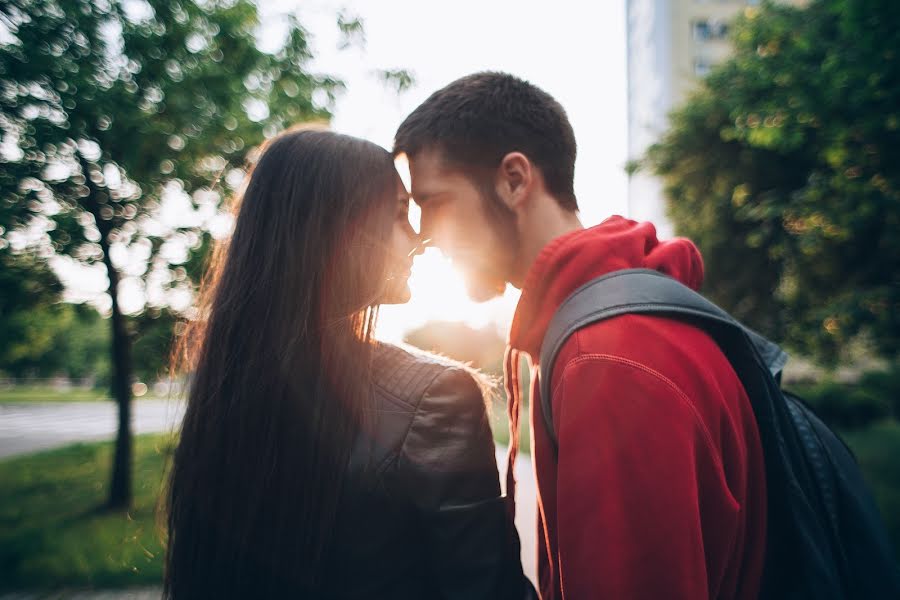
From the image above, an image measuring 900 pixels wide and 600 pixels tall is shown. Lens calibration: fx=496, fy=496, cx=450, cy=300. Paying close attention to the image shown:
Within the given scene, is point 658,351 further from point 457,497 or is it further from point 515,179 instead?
point 515,179

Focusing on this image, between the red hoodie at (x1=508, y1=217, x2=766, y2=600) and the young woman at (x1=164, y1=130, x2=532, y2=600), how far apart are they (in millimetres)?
325

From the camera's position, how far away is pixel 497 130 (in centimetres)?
175

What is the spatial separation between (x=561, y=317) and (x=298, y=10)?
7.14 m

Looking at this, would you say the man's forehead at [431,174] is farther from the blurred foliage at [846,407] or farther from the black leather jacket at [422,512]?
the blurred foliage at [846,407]

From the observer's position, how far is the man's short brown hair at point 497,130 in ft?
5.73

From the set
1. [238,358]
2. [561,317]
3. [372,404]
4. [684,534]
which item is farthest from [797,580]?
[238,358]

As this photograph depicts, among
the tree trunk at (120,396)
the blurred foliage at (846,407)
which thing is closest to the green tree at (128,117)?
the tree trunk at (120,396)

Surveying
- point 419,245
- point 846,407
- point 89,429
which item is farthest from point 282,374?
point 89,429

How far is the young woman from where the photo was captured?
4.02 feet

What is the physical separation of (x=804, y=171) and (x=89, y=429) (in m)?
22.3

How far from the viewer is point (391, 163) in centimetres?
157

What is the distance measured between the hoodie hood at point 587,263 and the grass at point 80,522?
96 cm

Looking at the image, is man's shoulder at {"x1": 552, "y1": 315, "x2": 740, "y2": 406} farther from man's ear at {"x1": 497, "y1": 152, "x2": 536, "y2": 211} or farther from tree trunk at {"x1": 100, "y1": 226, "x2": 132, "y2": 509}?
tree trunk at {"x1": 100, "y1": 226, "x2": 132, "y2": 509}

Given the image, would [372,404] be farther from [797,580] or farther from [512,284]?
[797,580]
